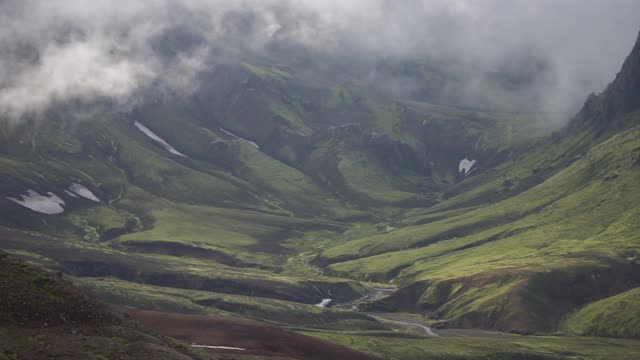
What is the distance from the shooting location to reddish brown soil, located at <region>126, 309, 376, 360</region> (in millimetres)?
152625

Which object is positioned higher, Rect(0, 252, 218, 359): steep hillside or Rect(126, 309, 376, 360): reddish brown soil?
Rect(126, 309, 376, 360): reddish brown soil

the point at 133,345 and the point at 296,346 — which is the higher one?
the point at 296,346

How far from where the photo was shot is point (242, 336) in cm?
16200

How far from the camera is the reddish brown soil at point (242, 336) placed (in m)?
153

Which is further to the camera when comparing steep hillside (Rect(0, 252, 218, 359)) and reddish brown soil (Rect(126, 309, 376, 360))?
reddish brown soil (Rect(126, 309, 376, 360))

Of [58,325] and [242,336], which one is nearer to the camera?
[58,325]

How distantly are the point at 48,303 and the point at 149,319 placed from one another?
7971cm

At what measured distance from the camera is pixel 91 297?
82.5 meters

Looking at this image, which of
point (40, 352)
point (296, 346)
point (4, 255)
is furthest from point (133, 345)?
point (296, 346)

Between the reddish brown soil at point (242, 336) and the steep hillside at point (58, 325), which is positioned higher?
the reddish brown soil at point (242, 336)

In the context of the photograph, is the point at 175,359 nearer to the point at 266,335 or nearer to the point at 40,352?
the point at 40,352

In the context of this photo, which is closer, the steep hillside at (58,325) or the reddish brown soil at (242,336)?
the steep hillside at (58,325)

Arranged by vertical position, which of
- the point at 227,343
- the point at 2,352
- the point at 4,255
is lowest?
the point at 2,352

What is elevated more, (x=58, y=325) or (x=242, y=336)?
(x=242, y=336)
